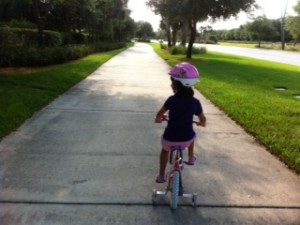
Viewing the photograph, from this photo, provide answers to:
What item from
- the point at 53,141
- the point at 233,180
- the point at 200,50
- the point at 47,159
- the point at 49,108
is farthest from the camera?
the point at 200,50

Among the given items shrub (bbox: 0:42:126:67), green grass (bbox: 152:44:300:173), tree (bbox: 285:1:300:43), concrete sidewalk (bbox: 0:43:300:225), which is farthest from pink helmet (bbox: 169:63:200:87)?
tree (bbox: 285:1:300:43)

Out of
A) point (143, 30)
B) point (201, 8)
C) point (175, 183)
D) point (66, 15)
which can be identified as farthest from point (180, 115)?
point (143, 30)

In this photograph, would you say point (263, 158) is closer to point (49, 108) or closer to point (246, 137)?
point (246, 137)

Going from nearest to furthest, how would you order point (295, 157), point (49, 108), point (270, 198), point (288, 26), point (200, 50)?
point (270, 198) < point (295, 157) < point (49, 108) < point (200, 50) < point (288, 26)

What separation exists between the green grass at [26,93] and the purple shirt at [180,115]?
345 centimetres

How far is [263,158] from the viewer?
582 centimetres

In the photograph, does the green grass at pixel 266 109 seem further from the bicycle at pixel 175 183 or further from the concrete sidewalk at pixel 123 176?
the bicycle at pixel 175 183

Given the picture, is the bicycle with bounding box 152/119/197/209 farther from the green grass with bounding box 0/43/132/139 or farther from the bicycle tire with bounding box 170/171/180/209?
the green grass with bounding box 0/43/132/139

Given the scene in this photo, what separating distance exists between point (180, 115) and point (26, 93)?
6809 millimetres

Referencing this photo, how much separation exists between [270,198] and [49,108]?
5654mm

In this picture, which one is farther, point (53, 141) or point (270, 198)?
point (53, 141)

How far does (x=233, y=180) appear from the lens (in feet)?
16.0

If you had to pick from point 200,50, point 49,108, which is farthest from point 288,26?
point 49,108

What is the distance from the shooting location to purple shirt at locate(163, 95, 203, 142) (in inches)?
153
